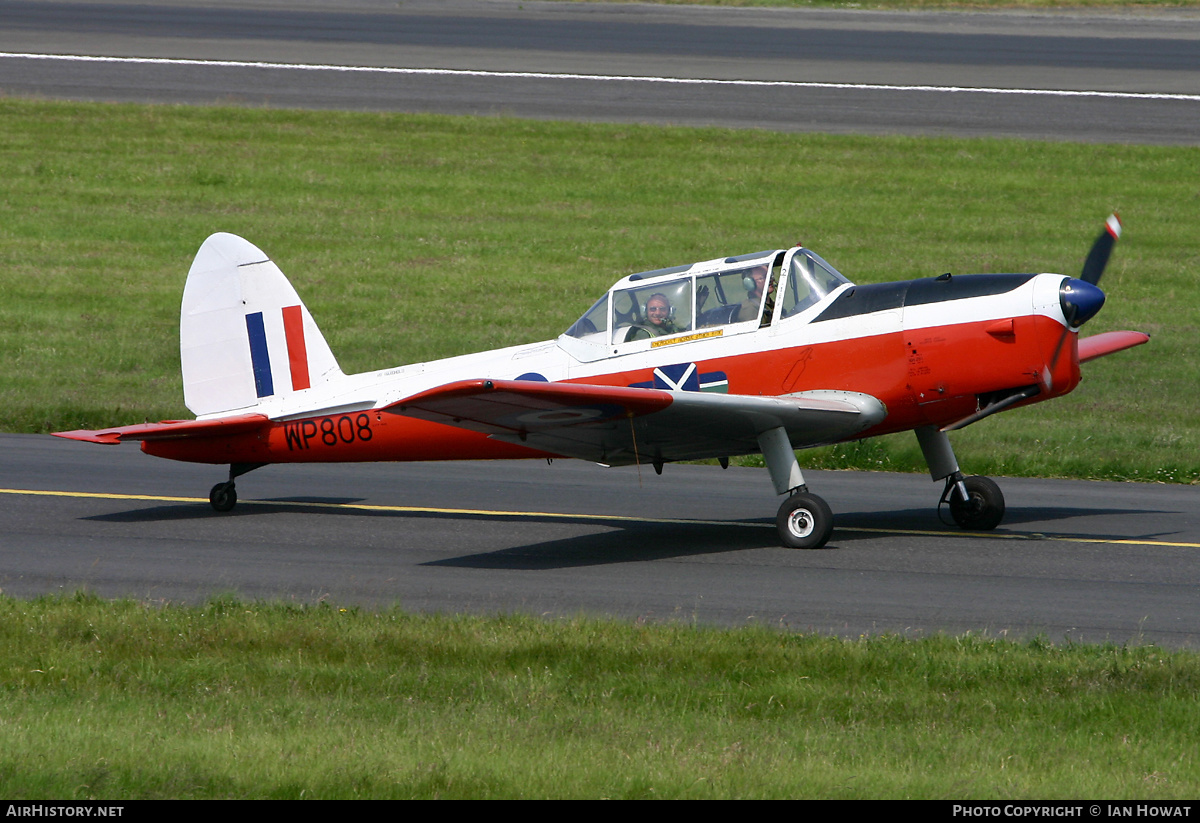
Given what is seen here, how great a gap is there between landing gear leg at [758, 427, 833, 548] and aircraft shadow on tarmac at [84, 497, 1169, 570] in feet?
0.98

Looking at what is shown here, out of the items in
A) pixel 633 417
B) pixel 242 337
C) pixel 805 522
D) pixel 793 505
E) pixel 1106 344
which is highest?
pixel 242 337

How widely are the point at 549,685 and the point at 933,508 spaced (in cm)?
626

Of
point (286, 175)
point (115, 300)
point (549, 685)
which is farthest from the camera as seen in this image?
point (286, 175)

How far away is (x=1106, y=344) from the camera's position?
484 inches

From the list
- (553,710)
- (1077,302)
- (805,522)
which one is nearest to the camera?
(553,710)

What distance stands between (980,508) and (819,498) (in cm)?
167

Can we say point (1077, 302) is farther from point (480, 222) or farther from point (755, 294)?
point (480, 222)

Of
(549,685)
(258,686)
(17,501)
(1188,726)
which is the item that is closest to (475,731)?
(549,685)

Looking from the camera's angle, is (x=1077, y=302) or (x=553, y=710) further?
(x=1077, y=302)

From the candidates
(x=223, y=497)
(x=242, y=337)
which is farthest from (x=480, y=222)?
(x=223, y=497)

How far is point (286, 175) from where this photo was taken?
87.1 feet

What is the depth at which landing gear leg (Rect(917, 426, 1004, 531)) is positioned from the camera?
11.0 m

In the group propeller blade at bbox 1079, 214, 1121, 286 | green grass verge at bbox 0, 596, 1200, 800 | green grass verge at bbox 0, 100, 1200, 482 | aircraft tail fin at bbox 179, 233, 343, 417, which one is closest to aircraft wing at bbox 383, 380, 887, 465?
green grass verge at bbox 0, 596, 1200, 800
